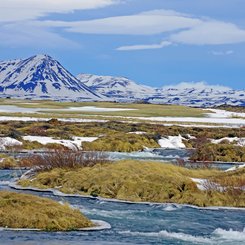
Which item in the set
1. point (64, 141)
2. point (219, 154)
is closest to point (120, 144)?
point (64, 141)

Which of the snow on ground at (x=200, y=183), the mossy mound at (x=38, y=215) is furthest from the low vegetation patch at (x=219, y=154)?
the mossy mound at (x=38, y=215)

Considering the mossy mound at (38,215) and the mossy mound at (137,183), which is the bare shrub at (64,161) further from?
the mossy mound at (38,215)

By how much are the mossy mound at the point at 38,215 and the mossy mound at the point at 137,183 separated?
24.7 ft

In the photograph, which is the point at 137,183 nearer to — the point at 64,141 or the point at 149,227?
the point at 149,227

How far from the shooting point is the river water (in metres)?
23.1

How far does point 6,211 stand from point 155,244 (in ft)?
20.7

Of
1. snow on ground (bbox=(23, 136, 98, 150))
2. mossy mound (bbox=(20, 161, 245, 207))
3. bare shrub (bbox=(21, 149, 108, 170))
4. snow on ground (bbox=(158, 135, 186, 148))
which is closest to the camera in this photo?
mossy mound (bbox=(20, 161, 245, 207))

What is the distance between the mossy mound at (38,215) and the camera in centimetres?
2478

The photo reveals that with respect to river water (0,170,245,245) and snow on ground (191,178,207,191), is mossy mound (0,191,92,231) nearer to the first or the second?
river water (0,170,245,245)

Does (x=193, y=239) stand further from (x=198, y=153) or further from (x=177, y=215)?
(x=198, y=153)

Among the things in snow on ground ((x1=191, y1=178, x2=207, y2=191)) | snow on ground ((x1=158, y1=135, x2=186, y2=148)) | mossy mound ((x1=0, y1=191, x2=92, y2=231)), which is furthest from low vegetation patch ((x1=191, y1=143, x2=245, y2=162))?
mossy mound ((x1=0, y1=191, x2=92, y2=231))

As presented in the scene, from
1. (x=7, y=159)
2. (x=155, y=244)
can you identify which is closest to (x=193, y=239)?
(x=155, y=244)

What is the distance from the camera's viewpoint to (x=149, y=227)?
25781 mm

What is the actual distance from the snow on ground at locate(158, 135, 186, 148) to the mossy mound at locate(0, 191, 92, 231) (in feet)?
160
